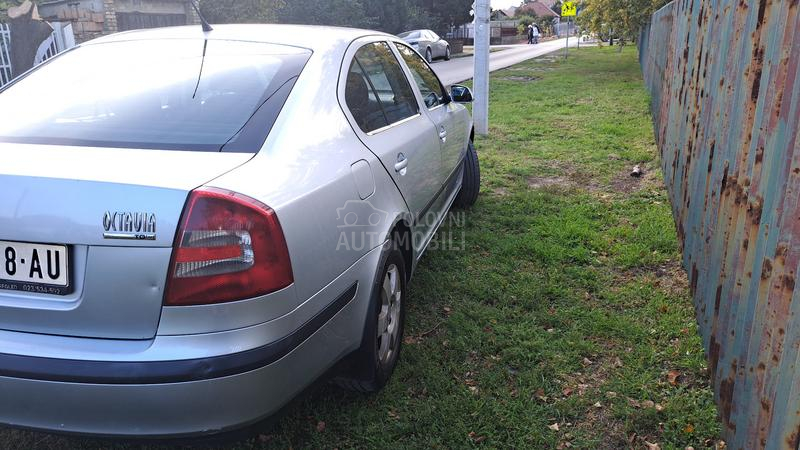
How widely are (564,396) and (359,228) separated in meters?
1.33

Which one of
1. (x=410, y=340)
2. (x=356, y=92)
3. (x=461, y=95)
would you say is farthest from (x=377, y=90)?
(x=461, y=95)

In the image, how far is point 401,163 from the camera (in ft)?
10.1

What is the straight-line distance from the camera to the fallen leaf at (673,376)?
298cm

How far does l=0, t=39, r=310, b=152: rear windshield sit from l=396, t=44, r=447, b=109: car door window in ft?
4.75

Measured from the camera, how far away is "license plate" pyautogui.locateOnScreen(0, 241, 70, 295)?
186 cm

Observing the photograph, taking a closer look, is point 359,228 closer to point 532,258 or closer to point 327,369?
point 327,369

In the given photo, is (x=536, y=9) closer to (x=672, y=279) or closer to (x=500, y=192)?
(x=500, y=192)

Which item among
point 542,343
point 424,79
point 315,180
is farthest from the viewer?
point 424,79

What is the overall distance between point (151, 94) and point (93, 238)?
2.98 feet

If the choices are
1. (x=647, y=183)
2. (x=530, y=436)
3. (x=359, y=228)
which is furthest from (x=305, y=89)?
(x=647, y=183)

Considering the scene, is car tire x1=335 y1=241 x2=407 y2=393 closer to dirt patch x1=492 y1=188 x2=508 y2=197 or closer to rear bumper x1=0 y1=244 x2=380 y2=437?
rear bumper x1=0 y1=244 x2=380 y2=437

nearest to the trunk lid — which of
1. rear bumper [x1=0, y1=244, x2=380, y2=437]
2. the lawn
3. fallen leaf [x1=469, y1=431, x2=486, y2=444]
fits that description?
rear bumper [x1=0, y1=244, x2=380, y2=437]

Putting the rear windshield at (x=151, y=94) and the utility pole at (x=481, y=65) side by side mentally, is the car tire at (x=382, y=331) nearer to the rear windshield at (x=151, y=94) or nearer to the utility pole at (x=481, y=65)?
the rear windshield at (x=151, y=94)

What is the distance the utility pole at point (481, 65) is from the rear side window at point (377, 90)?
5.37m
